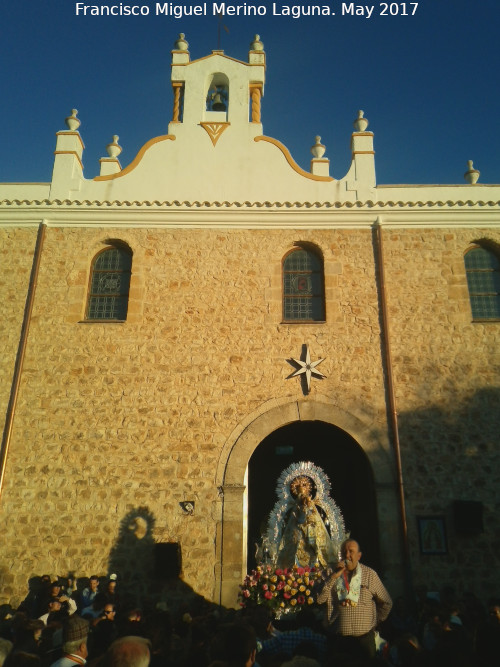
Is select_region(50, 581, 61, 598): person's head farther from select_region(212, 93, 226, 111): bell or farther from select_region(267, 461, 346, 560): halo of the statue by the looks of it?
select_region(212, 93, 226, 111): bell

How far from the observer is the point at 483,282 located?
1127cm

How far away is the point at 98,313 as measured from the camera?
36.8ft

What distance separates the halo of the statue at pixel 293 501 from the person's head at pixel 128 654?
640cm

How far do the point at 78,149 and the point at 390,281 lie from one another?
292 inches

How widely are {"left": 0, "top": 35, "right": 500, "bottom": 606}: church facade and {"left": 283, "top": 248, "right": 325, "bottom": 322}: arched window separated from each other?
41 mm

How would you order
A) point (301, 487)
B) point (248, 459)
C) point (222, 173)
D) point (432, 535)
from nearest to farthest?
point (432, 535), point (301, 487), point (248, 459), point (222, 173)

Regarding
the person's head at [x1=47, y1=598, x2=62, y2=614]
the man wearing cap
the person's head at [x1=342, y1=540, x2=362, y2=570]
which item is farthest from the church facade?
the man wearing cap

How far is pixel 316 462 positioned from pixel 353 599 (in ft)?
25.0

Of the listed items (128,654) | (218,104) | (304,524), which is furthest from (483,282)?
(128,654)

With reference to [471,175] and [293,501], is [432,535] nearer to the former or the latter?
[293,501]

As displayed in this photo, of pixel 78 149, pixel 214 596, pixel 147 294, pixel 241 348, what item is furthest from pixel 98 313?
pixel 214 596

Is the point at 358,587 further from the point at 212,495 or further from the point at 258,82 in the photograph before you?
the point at 258,82

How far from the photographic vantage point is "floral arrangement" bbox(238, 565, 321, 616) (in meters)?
7.94

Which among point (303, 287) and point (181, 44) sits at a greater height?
point (181, 44)
